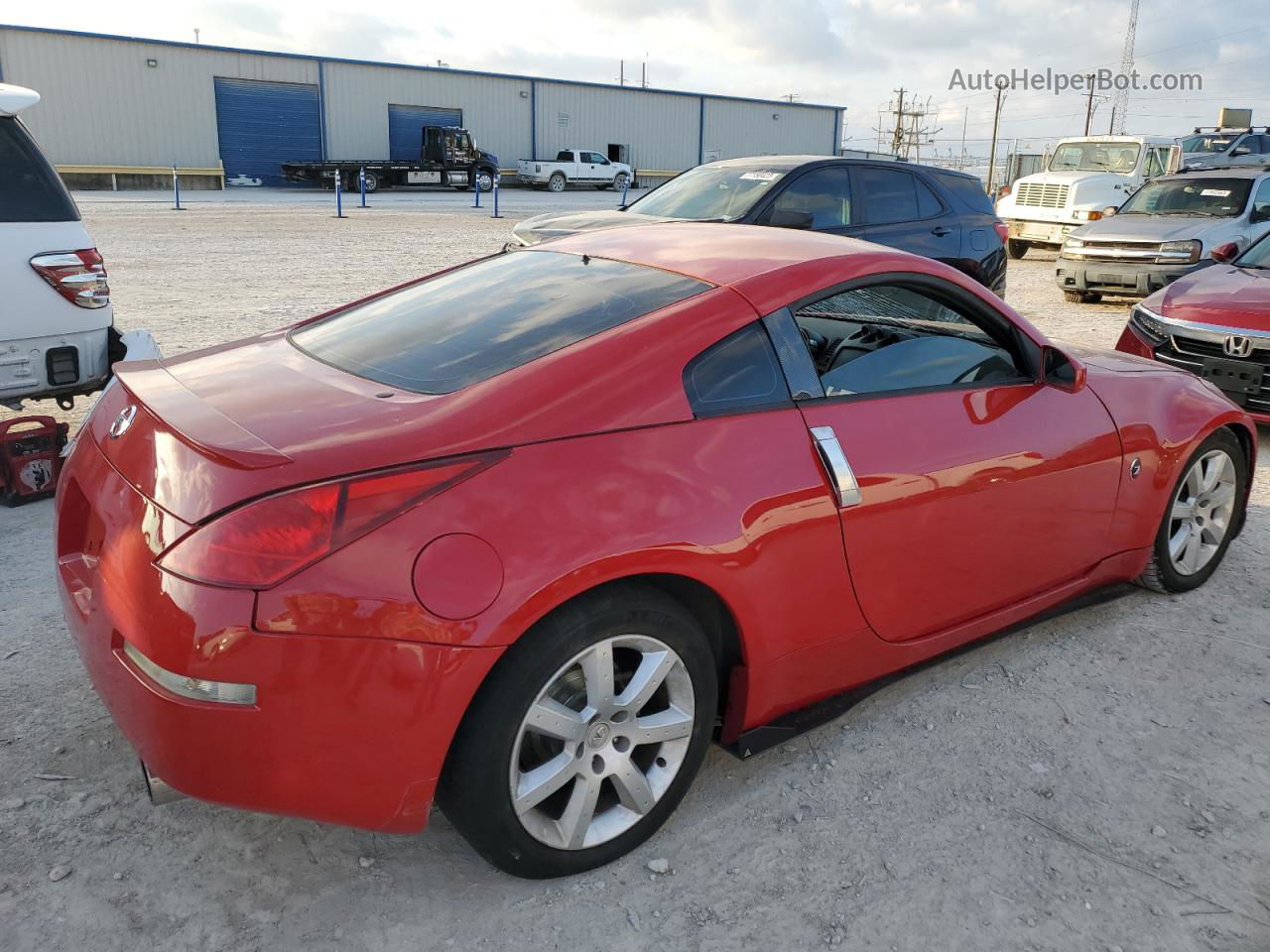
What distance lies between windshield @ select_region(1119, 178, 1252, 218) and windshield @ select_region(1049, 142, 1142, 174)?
5291 mm

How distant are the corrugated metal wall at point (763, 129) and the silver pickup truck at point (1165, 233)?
40.0m

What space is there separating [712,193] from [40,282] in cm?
562

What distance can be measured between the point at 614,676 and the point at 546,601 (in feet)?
1.14

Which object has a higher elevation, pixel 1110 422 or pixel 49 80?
pixel 49 80

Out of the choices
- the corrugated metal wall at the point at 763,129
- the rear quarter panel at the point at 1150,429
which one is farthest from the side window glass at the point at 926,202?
the corrugated metal wall at the point at 763,129

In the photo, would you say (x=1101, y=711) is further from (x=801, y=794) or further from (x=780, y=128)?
(x=780, y=128)

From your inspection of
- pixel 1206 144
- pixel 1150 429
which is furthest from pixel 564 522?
pixel 1206 144

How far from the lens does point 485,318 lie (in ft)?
9.31

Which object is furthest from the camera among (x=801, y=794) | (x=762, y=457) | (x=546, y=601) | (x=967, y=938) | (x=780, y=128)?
(x=780, y=128)

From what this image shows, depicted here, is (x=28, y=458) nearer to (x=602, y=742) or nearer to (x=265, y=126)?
→ (x=602, y=742)

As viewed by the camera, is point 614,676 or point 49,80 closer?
point 614,676

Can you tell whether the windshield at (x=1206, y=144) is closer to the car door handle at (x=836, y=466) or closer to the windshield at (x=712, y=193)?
the windshield at (x=712, y=193)

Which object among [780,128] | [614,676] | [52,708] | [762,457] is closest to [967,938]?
[614,676]

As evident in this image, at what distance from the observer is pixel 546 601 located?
2.13 m
